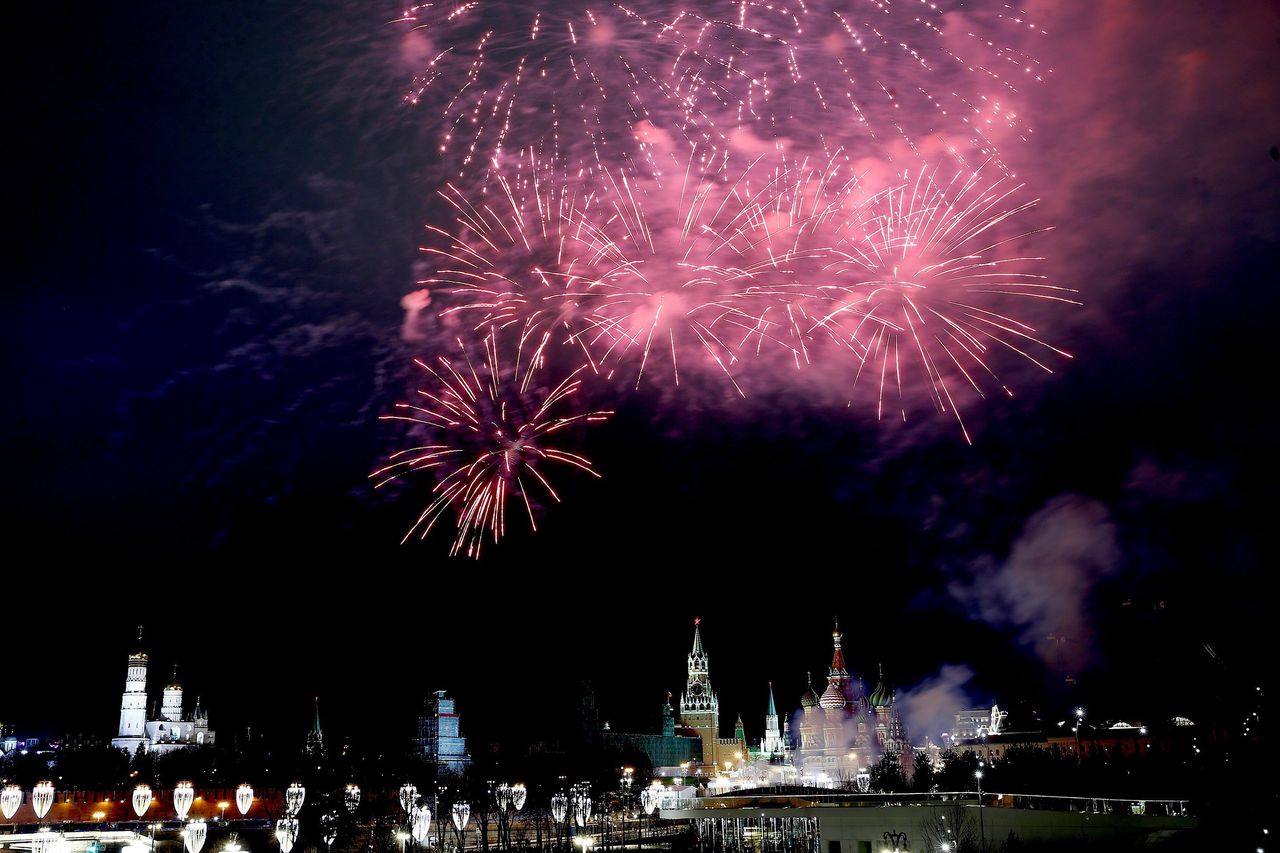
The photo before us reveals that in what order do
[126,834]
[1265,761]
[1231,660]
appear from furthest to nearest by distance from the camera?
[126,834] < [1231,660] < [1265,761]

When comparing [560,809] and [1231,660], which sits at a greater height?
[1231,660]

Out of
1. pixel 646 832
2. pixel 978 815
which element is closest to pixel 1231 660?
pixel 978 815

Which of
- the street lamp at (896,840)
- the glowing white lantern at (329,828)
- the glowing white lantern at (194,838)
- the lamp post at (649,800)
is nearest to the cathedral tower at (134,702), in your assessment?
the lamp post at (649,800)

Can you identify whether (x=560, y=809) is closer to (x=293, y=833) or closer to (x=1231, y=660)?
(x=293, y=833)

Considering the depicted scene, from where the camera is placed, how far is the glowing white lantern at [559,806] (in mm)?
57938

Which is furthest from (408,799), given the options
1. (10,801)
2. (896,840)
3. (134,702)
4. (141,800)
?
(134,702)

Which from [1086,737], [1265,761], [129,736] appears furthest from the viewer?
[129,736]

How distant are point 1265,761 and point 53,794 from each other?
185ft

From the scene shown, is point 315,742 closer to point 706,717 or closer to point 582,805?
point 582,805

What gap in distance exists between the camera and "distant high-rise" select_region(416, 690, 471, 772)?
115375mm

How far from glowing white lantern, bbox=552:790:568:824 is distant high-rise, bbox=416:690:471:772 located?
54.4m

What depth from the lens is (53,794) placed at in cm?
5250

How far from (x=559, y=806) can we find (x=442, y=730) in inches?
2603

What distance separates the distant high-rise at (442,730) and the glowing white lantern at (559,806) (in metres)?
54.4
